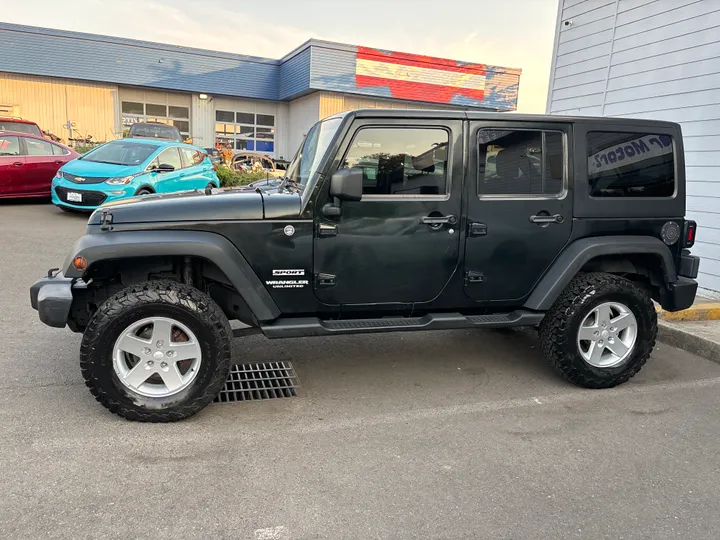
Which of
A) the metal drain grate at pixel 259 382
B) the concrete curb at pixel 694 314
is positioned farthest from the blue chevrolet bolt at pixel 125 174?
the concrete curb at pixel 694 314

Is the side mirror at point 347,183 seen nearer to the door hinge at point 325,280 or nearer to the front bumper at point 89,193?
the door hinge at point 325,280

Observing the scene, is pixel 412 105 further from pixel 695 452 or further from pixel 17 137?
pixel 695 452

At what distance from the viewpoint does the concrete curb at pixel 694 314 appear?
5793 mm

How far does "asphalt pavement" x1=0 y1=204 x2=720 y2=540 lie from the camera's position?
2600 millimetres

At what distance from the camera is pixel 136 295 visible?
3352 mm

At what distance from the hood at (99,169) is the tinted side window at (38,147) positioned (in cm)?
148

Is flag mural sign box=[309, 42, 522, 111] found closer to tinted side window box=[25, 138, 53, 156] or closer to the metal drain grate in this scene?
tinted side window box=[25, 138, 53, 156]

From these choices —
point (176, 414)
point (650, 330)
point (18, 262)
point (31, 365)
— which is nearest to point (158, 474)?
point (176, 414)

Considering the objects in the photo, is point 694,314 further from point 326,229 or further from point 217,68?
point 217,68

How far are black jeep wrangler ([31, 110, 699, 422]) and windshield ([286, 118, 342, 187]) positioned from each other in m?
0.03

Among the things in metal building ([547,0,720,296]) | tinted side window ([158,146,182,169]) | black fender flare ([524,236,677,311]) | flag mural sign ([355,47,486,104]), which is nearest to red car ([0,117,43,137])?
tinted side window ([158,146,182,169])

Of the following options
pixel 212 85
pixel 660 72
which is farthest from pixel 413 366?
pixel 212 85

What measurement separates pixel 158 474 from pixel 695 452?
321 cm

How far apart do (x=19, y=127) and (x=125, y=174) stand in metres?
5.47
